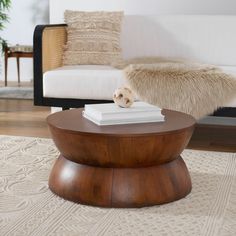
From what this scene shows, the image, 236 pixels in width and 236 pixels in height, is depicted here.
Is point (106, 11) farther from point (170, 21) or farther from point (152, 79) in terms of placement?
point (152, 79)

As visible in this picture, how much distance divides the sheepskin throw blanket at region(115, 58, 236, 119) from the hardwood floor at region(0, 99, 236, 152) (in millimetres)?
325

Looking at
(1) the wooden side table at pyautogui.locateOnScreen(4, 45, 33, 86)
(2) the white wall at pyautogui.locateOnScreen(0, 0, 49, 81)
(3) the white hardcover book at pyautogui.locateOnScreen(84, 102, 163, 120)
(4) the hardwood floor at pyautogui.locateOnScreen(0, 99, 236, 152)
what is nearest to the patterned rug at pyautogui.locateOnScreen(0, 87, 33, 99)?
(1) the wooden side table at pyautogui.locateOnScreen(4, 45, 33, 86)

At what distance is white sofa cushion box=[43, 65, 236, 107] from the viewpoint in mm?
3371

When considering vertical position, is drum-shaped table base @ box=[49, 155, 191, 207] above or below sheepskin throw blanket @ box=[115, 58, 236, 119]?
below

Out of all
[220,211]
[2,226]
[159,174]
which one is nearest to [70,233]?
[2,226]

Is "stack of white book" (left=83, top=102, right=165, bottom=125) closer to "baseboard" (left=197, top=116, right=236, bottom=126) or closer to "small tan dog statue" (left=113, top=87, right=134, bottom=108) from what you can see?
"small tan dog statue" (left=113, top=87, right=134, bottom=108)

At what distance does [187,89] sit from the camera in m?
3.18

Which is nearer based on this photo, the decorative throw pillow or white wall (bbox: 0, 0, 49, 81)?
the decorative throw pillow

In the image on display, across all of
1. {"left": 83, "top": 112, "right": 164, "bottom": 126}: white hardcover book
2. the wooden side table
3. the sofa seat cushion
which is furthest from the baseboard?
the wooden side table

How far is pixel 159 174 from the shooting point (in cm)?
225

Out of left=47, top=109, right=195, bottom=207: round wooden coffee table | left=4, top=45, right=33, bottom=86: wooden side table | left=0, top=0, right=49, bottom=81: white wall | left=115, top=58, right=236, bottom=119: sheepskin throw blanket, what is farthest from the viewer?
left=0, top=0, right=49, bottom=81: white wall

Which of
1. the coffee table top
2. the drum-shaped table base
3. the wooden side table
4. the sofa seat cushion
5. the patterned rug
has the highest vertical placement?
the coffee table top

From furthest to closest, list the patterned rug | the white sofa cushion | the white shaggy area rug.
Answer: the patterned rug → the white sofa cushion → the white shaggy area rug

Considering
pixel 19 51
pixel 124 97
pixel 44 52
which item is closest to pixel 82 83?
pixel 44 52
